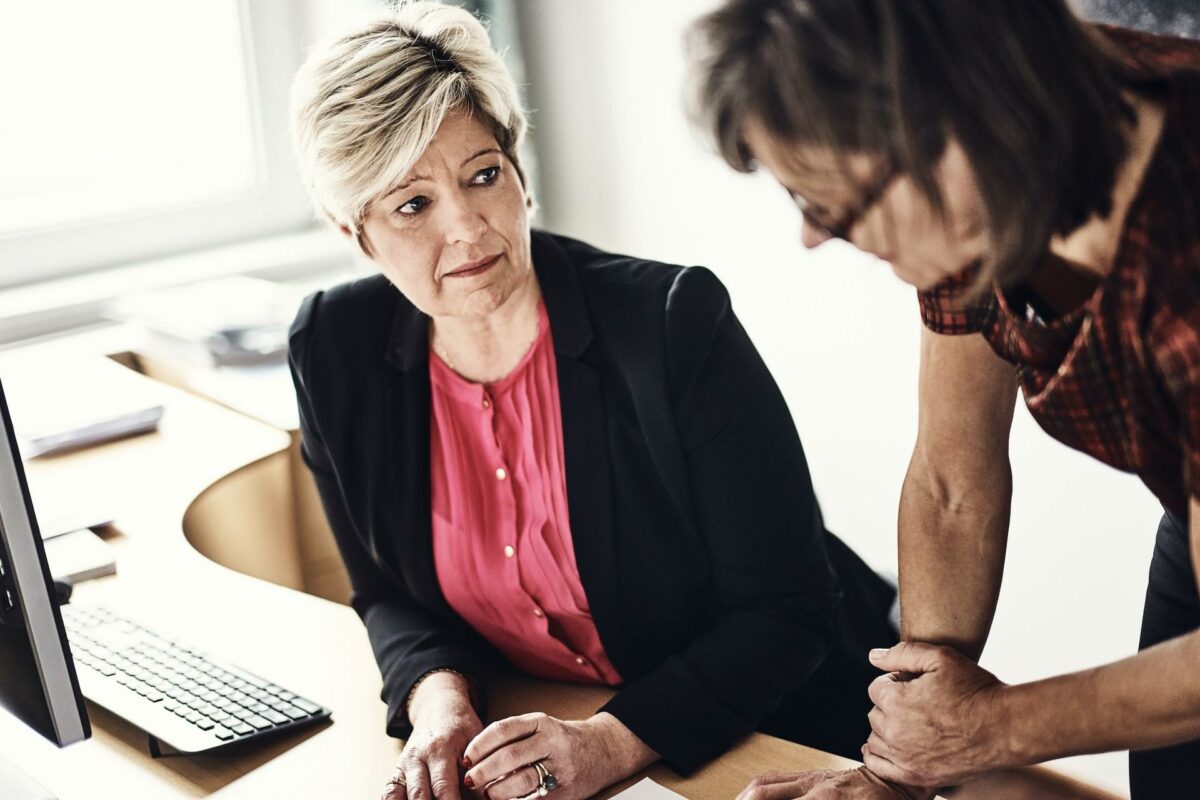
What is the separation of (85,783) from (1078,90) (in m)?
1.12

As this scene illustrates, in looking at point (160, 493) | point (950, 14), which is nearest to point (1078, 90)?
point (950, 14)

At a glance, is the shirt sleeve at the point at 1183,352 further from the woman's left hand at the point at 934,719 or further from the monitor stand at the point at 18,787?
the monitor stand at the point at 18,787

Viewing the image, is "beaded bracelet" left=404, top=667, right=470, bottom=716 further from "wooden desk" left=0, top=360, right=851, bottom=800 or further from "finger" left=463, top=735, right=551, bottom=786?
"finger" left=463, top=735, right=551, bottom=786

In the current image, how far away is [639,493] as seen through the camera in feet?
4.83

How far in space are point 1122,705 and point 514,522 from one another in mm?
762

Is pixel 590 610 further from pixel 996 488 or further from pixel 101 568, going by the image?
pixel 101 568

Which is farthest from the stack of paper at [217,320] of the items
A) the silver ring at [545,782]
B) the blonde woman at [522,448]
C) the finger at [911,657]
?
the finger at [911,657]

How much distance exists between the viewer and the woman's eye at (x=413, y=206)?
1498 millimetres

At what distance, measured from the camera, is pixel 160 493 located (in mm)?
1986

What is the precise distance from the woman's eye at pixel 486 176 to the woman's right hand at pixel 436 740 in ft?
1.90

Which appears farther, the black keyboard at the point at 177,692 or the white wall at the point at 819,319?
the white wall at the point at 819,319

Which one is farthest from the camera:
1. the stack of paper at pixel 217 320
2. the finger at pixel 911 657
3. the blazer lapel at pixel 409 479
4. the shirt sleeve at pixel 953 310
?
the stack of paper at pixel 217 320

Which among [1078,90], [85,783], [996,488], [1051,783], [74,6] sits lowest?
[1051,783]

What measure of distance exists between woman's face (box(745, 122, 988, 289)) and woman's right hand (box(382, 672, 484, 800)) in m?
0.69
